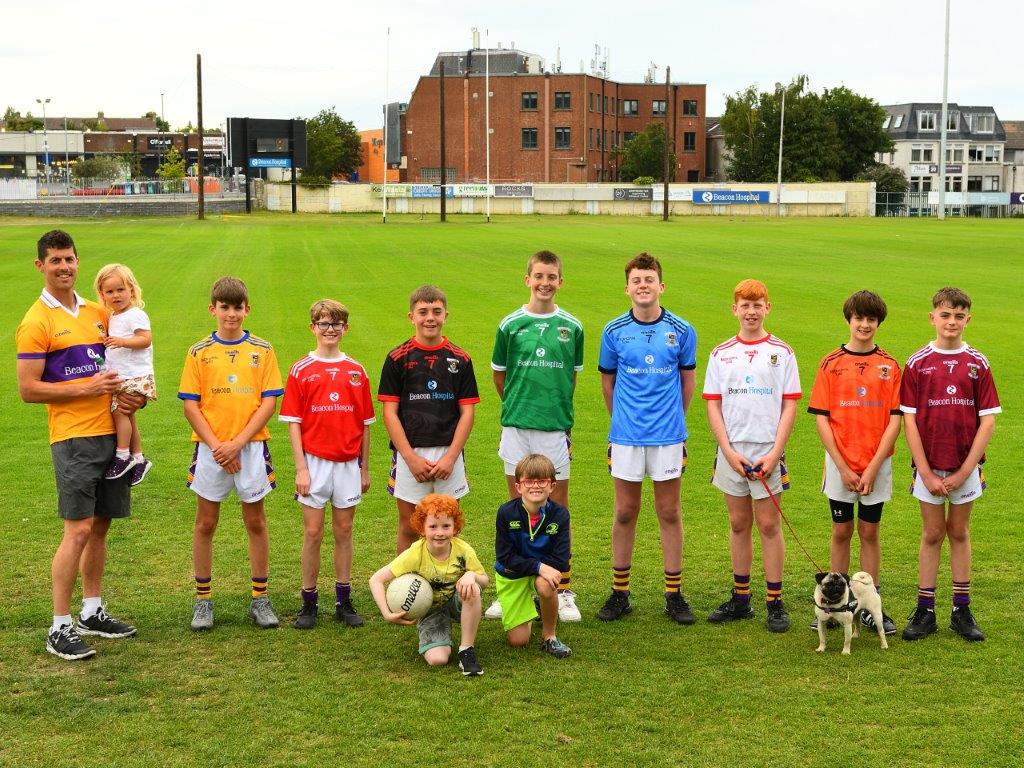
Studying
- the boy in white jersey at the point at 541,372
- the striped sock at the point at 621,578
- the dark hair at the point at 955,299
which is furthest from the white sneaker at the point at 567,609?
the dark hair at the point at 955,299

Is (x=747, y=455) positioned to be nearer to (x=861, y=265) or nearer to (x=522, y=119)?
(x=861, y=265)

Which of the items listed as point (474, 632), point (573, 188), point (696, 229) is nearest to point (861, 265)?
point (696, 229)

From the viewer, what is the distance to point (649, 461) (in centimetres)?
691

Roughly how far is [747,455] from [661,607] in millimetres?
1116

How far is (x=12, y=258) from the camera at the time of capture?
35.1 metres

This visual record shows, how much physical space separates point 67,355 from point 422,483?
2.20m

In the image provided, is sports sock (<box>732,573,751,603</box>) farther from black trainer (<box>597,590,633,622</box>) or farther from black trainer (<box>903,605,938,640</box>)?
black trainer (<box>903,605,938,640</box>)

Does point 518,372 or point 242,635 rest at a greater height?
point 518,372

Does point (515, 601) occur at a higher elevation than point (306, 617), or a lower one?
higher

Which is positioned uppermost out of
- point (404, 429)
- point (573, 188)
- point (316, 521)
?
point (573, 188)

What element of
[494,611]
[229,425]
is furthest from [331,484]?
[494,611]

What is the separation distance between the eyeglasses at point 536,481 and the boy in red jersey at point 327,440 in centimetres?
122

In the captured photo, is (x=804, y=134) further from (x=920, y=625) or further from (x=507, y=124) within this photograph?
(x=920, y=625)

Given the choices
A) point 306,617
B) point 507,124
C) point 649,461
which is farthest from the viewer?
point 507,124
